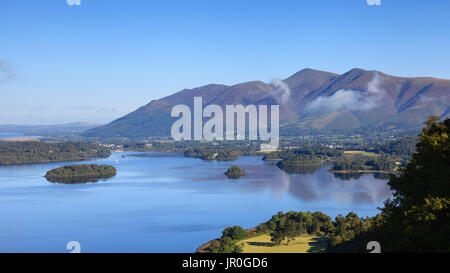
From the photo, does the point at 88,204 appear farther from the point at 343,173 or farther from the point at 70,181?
the point at 343,173

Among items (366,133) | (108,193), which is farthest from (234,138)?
(108,193)

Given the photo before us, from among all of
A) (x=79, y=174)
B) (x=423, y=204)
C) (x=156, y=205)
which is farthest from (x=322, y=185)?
(x=423, y=204)

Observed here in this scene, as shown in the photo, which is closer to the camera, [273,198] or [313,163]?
[273,198]

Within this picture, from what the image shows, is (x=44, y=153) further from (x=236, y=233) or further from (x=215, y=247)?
(x=215, y=247)

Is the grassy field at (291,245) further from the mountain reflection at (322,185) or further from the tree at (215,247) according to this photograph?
the mountain reflection at (322,185)

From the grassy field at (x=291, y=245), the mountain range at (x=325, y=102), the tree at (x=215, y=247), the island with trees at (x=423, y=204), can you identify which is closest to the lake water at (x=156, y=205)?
the tree at (x=215, y=247)

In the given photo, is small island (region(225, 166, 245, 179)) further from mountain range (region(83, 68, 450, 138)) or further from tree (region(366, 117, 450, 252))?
mountain range (region(83, 68, 450, 138))
